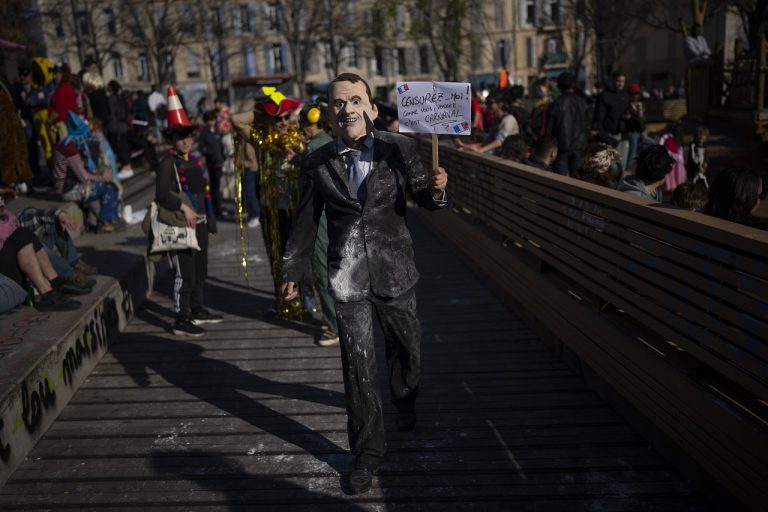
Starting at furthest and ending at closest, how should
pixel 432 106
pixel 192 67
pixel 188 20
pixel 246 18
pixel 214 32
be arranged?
pixel 192 67 → pixel 246 18 → pixel 214 32 → pixel 188 20 → pixel 432 106

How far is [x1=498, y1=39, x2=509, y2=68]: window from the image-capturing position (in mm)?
56000

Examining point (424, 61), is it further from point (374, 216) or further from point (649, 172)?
point (374, 216)

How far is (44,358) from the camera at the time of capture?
5016 mm

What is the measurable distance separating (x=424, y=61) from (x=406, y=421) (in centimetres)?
5605

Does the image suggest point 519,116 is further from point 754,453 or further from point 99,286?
point 754,453

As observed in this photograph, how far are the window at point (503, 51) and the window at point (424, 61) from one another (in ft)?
18.0

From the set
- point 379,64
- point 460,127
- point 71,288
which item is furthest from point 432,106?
point 379,64

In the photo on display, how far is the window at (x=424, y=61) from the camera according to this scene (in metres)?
57.5

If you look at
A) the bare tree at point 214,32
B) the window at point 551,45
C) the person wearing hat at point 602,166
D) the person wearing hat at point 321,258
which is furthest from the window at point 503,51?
the person wearing hat at point 321,258

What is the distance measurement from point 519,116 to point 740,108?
5.33 metres

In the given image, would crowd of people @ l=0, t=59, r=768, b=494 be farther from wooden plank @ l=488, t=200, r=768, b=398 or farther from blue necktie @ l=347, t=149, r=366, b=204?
wooden plank @ l=488, t=200, r=768, b=398

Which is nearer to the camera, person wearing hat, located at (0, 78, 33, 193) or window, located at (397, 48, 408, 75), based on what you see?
person wearing hat, located at (0, 78, 33, 193)

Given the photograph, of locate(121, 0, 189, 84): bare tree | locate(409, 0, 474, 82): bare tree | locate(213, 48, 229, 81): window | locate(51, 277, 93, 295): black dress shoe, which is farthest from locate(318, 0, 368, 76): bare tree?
locate(51, 277, 93, 295): black dress shoe

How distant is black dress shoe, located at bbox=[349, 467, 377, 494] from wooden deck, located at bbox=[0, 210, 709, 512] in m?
0.05
